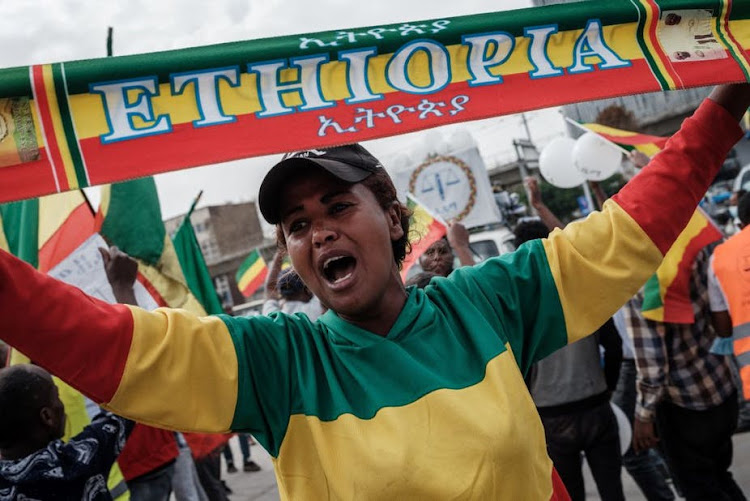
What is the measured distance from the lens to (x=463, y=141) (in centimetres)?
744

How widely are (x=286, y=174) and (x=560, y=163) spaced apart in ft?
19.4

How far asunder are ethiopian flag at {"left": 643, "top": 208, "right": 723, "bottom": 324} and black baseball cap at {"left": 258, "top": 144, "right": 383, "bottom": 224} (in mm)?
2344

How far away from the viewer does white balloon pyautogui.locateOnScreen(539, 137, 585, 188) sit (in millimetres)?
6801

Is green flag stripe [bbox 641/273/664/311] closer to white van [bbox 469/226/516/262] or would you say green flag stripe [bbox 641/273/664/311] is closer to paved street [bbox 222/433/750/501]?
paved street [bbox 222/433/750/501]

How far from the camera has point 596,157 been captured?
5.55 metres

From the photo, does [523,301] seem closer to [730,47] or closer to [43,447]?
[730,47]

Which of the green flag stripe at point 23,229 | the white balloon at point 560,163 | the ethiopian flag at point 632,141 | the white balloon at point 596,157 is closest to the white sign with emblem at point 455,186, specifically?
the white balloon at point 560,163

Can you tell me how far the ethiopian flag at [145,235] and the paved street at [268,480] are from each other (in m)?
3.09

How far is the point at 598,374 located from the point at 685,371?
0.45 metres

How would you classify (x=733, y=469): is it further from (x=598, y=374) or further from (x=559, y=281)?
(x=559, y=281)

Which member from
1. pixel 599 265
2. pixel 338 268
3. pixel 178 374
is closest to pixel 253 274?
pixel 338 268

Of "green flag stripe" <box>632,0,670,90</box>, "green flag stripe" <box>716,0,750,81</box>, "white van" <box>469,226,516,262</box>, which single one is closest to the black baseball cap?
"green flag stripe" <box>632,0,670,90</box>

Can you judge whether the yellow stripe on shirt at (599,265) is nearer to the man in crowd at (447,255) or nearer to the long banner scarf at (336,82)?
the long banner scarf at (336,82)

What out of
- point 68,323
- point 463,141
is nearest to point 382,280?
point 68,323
